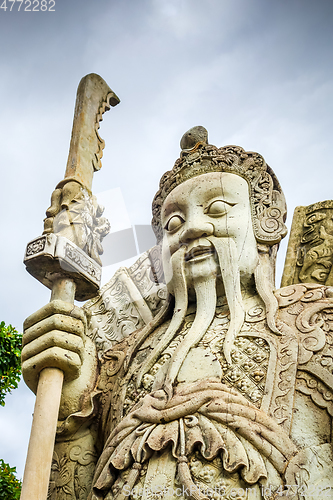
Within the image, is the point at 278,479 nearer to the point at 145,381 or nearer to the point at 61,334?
the point at 145,381

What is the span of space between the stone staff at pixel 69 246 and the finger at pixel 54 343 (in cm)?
18

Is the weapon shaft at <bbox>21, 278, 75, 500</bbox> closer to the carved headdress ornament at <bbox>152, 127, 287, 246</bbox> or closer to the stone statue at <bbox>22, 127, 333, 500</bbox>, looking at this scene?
the stone statue at <bbox>22, 127, 333, 500</bbox>

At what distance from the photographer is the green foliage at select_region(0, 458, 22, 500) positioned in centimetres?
732

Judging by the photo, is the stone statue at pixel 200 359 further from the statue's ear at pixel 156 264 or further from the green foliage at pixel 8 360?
the green foliage at pixel 8 360

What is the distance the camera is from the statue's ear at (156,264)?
5978 millimetres

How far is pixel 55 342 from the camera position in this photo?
4414 millimetres

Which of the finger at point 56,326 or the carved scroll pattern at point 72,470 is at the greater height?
the finger at point 56,326

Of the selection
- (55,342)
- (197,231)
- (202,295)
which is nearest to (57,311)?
(55,342)

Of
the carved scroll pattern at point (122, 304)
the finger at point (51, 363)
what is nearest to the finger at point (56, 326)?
the finger at point (51, 363)

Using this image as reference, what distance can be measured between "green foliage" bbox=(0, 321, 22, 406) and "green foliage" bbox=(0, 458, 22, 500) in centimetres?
94

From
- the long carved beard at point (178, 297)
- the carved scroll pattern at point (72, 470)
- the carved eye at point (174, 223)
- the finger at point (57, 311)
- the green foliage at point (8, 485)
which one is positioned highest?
the carved eye at point (174, 223)

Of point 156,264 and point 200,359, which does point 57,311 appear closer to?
point 200,359

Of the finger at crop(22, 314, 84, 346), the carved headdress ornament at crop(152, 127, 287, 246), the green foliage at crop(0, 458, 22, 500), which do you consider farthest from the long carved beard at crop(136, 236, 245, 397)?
the green foliage at crop(0, 458, 22, 500)

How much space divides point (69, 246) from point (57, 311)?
0.54 m
